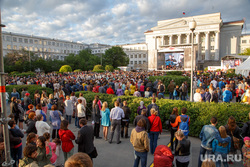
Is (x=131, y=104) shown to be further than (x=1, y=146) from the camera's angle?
Yes

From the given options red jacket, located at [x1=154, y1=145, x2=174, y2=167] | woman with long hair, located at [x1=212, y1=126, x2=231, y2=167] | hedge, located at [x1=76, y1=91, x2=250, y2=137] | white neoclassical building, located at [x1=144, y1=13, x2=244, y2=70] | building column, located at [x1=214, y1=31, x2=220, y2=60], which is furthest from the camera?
white neoclassical building, located at [x1=144, y1=13, x2=244, y2=70]

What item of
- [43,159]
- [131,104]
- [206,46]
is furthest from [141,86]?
[206,46]

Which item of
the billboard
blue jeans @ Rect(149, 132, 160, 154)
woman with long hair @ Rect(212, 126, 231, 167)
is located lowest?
blue jeans @ Rect(149, 132, 160, 154)

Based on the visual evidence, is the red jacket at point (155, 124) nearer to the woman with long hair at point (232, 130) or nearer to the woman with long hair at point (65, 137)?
the woman with long hair at point (232, 130)

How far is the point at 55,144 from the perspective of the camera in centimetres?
445

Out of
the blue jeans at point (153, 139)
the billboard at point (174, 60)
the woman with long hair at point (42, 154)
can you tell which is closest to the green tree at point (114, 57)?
the billboard at point (174, 60)

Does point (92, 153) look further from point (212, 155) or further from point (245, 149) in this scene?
point (245, 149)

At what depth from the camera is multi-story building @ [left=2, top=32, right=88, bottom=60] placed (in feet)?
218

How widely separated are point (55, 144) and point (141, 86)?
10.1 meters

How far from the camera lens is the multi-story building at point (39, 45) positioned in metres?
66.4

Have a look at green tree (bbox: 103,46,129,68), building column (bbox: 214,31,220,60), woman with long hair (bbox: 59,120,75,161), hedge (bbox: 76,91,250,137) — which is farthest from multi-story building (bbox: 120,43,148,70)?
woman with long hair (bbox: 59,120,75,161)

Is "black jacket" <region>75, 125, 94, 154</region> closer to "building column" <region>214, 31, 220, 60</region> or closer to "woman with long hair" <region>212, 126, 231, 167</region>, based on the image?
"woman with long hair" <region>212, 126, 231, 167</region>

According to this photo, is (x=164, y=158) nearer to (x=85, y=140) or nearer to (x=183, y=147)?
(x=183, y=147)

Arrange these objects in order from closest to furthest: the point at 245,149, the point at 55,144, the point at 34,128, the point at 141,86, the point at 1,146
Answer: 1. the point at 1,146
2. the point at 245,149
3. the point at 55,144
4. the point at 34,128
5. the point at 141,86
